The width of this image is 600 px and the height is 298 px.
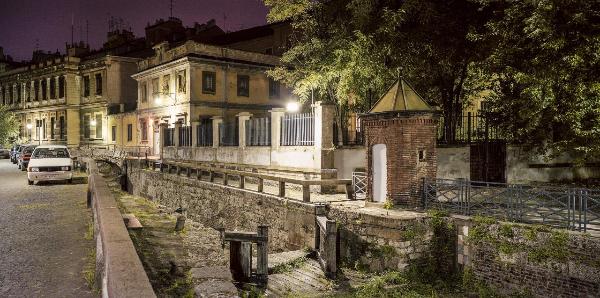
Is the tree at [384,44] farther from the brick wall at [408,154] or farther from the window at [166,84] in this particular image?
the window at [166,84]

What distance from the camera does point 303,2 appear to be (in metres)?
18.0

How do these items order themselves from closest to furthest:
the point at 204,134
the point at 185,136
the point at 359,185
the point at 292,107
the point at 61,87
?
1. the point at 359,185
2. the point at 292,107
3. the point at 204,134
4. the point at 185,136
5. the point at 61,87

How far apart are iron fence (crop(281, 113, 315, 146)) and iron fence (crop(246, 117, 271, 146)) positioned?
3.80 feet

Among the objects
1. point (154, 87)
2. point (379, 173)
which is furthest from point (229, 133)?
point (154, 87)

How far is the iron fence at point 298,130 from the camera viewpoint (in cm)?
1572

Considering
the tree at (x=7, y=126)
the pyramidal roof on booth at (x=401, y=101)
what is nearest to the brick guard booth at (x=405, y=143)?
the pyramidal roof on booth at (x=401, y=101)

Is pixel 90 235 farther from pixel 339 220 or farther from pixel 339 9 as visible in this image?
pixel 339 9

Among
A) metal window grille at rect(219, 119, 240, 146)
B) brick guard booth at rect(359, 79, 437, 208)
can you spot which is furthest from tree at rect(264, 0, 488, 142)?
metal window grille at rect(219, 119, 240, 146)

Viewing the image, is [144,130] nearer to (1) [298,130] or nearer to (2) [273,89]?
(2) [273,89]

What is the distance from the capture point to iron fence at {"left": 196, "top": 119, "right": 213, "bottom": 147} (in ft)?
75.8

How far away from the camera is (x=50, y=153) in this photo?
22.5 m

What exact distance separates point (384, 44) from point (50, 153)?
59.4ft

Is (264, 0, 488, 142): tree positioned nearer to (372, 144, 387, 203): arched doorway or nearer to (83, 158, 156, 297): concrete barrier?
(372, 144, 387, 203): arched doorway

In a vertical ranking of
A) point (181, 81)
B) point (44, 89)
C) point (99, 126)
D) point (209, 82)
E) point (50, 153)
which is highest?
point (44, 89)
